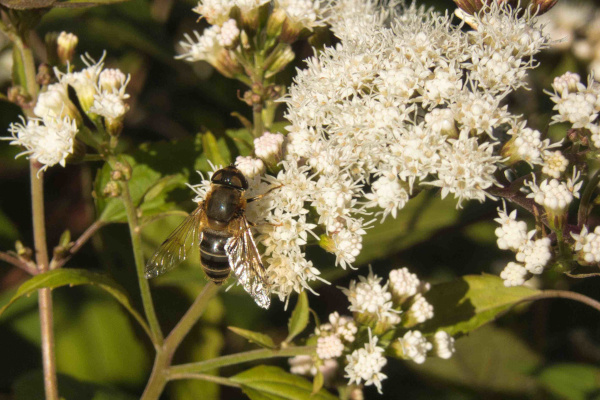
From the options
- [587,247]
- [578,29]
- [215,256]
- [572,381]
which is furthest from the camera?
[578,29]

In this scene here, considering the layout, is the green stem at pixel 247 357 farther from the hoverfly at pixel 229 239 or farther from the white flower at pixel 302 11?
the white flower at pixel 302 11

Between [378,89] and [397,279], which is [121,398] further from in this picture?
[378,89]

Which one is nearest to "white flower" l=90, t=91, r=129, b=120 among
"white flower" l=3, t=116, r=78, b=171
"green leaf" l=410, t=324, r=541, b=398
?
"white flower" l=3, t=116, r=78, b=171

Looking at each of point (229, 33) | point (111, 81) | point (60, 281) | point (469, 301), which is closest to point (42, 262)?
point (60, 281)

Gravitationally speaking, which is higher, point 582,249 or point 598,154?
point 598,154

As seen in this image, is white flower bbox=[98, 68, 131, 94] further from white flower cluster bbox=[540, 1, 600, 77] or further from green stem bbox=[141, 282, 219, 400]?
white flower cluster bbox=[540, 1, 600, 77]

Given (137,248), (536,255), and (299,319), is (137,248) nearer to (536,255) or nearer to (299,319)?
(299,319)

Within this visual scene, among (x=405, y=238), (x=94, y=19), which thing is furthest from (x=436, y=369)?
(x=94, y=19)
